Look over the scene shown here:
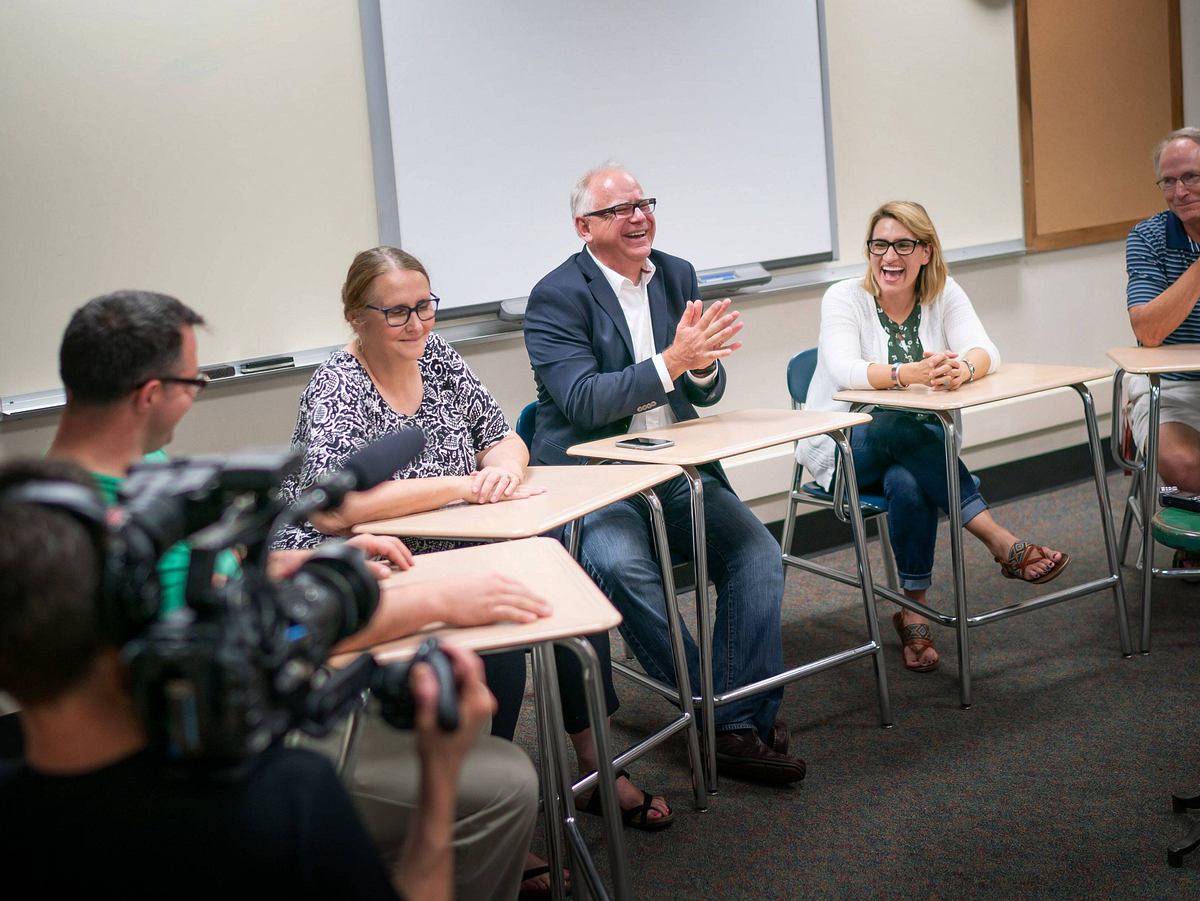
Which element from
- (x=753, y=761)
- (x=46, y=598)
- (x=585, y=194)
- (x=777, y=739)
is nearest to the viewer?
(x=46, y=598)

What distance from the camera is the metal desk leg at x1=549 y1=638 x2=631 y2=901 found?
1.54 metres

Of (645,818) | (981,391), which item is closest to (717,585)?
→ (645,818)

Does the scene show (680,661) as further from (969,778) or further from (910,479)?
(910,479)

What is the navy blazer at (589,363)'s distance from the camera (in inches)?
103

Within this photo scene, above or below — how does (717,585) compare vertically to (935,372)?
below

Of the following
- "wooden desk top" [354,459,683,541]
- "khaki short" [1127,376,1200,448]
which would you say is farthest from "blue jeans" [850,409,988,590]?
"wooden desk top" [354,459,683,541]

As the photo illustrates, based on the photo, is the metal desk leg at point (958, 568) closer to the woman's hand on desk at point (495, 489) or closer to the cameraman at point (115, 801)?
the woman's hand on desk at point (495, 489)

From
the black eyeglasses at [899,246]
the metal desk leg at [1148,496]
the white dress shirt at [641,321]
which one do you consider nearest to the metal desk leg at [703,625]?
the white dress shirt at [641,321]

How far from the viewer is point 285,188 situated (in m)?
3.12

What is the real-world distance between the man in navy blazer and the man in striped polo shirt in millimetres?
1301

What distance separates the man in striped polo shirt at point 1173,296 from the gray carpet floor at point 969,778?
51 centimetres

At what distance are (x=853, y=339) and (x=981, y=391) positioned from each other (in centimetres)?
43

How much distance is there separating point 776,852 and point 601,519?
2.61 ft

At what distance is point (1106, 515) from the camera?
9.57ft
